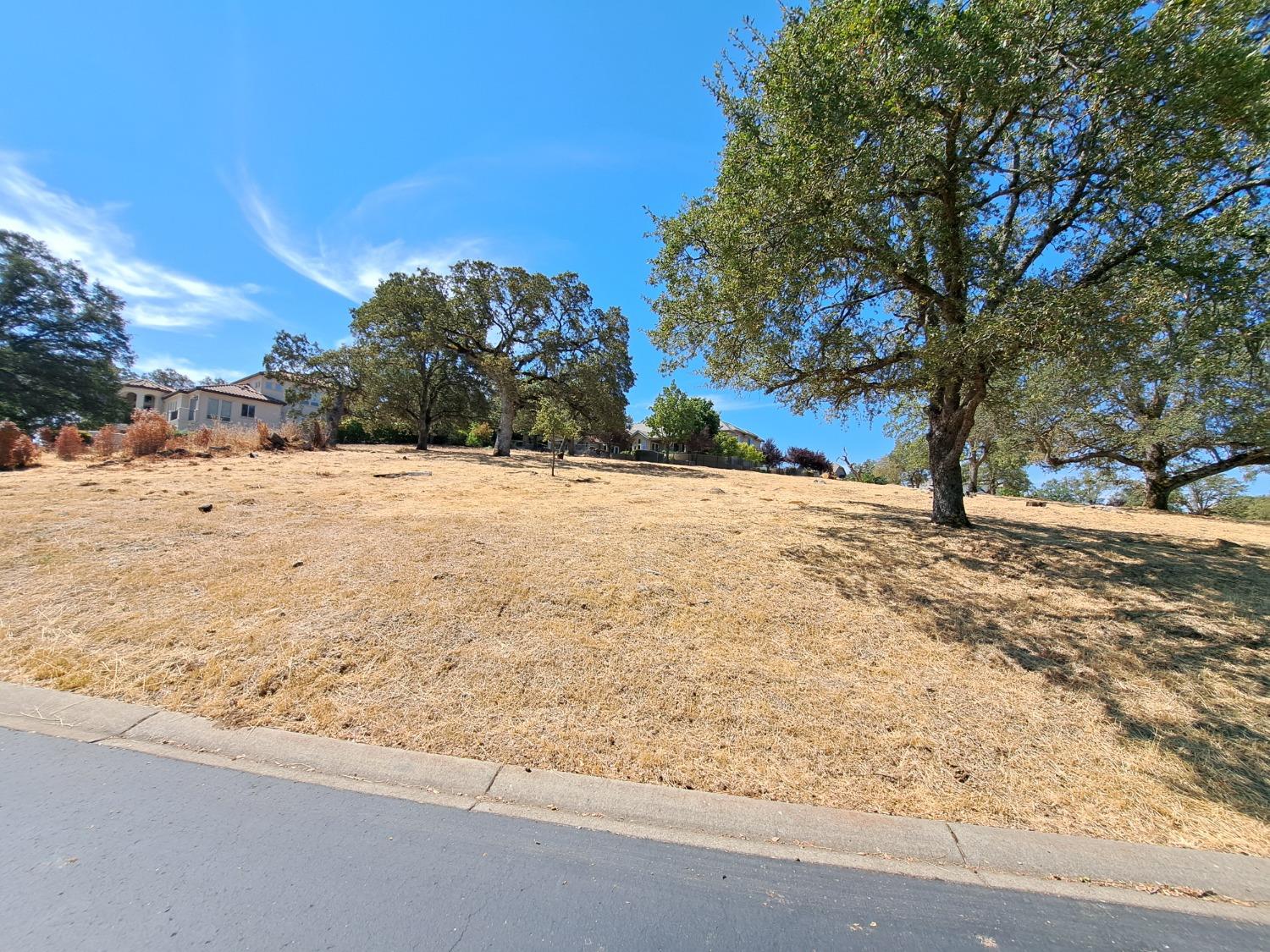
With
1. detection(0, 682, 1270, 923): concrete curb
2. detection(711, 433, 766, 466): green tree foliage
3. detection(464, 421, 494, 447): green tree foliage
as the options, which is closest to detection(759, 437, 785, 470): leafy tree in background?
detection(711, 433, 766, 466): green tree foliage

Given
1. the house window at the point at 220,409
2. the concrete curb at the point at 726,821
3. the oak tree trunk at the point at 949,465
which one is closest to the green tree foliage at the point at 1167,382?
the oak tree trunk at the point at 949,465

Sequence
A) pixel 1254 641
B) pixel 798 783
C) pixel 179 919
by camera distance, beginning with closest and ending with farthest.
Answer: pixel 179 919, pixel 798 783, pixel 1254 641

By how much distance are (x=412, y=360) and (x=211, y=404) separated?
2956 centimetres

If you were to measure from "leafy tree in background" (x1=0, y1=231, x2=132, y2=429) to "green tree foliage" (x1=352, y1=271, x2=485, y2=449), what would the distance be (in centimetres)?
1420

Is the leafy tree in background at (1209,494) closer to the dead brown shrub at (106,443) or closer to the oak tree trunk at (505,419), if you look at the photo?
the oak tree trunk at (505,419)

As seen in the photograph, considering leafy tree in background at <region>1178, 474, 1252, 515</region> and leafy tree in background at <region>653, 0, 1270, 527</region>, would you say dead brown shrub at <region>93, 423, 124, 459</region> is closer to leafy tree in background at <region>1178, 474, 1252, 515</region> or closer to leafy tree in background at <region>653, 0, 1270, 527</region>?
leafy tree in background at <region>653, 0, 1270, 527</region>

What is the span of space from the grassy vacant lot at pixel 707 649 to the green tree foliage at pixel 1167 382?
9.28 ft

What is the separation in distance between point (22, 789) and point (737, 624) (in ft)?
15.1

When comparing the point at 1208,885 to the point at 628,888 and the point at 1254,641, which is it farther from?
the point at 1254,641

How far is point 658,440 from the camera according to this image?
182ft

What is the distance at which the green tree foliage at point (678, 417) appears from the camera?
50125mm

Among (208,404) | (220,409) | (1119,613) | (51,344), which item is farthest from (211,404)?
(1119,613)

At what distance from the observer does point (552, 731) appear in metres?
3.23

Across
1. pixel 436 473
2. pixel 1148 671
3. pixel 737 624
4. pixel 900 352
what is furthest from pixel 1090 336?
pixel 436 473
